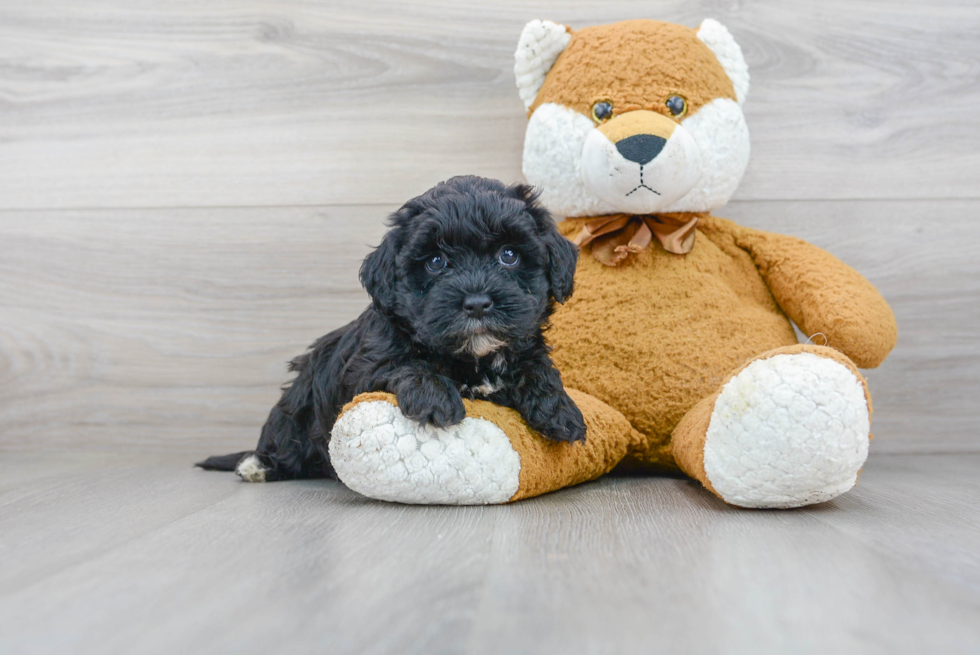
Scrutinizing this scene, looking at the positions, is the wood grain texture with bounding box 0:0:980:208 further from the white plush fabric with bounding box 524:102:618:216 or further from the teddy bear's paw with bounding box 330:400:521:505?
the teddy bear's paw with bounding box 330:400:521:505

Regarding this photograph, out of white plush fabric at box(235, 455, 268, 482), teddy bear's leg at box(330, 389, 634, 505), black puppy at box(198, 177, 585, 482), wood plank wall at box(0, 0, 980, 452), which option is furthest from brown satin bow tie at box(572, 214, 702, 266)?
white plush fabric at box(235, 455, 268, 482)

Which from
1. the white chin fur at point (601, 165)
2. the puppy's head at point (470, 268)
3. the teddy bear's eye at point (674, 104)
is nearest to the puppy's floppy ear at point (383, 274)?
the puppy's head at point (470, 268)

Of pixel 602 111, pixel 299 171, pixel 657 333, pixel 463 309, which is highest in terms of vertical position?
pixel 602 111

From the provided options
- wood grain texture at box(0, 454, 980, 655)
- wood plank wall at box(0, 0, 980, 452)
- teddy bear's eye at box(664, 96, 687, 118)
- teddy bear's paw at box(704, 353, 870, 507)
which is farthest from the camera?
wood plank wall at box(0, 0, 980, 452)

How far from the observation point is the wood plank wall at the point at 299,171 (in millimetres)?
2012

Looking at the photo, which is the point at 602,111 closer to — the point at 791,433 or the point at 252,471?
the point at 791,433

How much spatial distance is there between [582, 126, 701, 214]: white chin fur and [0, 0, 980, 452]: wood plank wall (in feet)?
1.68

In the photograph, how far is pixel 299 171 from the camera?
207 centimetres

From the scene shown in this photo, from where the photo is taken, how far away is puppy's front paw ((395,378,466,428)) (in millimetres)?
1219

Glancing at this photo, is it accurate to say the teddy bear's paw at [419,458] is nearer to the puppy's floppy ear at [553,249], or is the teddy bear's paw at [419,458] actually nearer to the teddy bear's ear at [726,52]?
the puppy's floppy ear at [553,249]

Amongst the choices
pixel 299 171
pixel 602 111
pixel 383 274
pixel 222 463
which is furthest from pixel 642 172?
pixel 222 463

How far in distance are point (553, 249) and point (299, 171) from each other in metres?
1.02

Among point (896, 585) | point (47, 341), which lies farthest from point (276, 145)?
point (896, 585)

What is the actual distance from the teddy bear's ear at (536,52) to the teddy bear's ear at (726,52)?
31 centimetres
